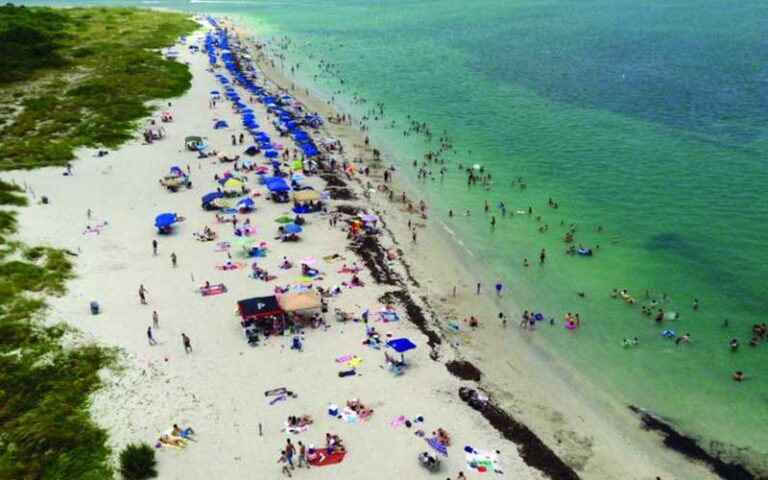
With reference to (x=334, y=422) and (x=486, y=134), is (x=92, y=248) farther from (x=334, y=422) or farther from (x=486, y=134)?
(x=486, y=134)

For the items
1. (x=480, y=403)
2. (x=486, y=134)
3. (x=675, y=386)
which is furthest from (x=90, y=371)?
(x=486, y=134)

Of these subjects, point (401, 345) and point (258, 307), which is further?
point (258, 307)

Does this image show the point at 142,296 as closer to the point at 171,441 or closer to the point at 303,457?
A: the point at 171,441

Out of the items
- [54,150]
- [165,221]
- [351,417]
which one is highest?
[54,150]

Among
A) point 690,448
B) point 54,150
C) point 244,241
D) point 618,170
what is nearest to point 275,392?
point 244,241

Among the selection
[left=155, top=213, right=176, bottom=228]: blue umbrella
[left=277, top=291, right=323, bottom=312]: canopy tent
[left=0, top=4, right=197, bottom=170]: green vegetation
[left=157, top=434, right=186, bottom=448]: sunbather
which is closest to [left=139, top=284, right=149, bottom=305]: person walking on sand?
[left=277, top=291, right=323, bottom=312]: canopy tent
